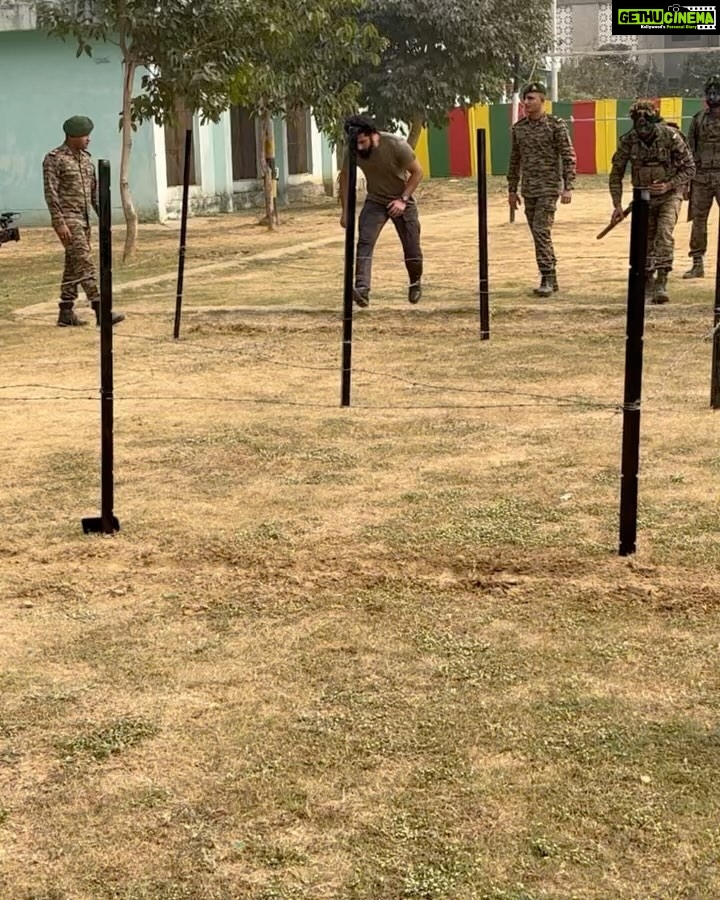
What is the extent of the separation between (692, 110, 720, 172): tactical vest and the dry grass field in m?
3.10

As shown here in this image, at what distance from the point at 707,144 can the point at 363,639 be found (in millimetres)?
8153

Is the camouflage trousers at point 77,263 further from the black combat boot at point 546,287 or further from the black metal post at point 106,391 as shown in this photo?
the black metal post at point 106,391

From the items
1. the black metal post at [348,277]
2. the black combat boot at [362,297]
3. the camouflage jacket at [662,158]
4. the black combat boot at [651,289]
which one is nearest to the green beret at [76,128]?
the black combat boot at [362,297]

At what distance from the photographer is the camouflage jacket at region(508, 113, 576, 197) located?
35.3 ft

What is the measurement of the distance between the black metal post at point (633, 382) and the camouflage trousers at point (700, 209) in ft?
22.7

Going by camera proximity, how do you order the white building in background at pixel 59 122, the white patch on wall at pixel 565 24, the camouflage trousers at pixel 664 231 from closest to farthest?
the camouflage trousers at pixel 664 231 < the white building in background at pixel 59 122 < the white patch on wall at pixel 565 24

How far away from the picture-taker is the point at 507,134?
3291 centimetres

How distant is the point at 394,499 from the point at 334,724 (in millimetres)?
2125

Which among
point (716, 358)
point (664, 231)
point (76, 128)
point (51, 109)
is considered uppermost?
point (51, 109)

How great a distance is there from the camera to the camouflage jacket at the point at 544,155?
10773mm

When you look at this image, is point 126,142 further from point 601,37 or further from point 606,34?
point 601,37

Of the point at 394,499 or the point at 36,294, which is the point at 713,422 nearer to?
the point at 394,499

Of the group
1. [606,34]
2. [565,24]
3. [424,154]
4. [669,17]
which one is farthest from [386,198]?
[565,24]

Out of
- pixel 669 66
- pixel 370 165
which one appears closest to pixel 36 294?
pixel 370 165
